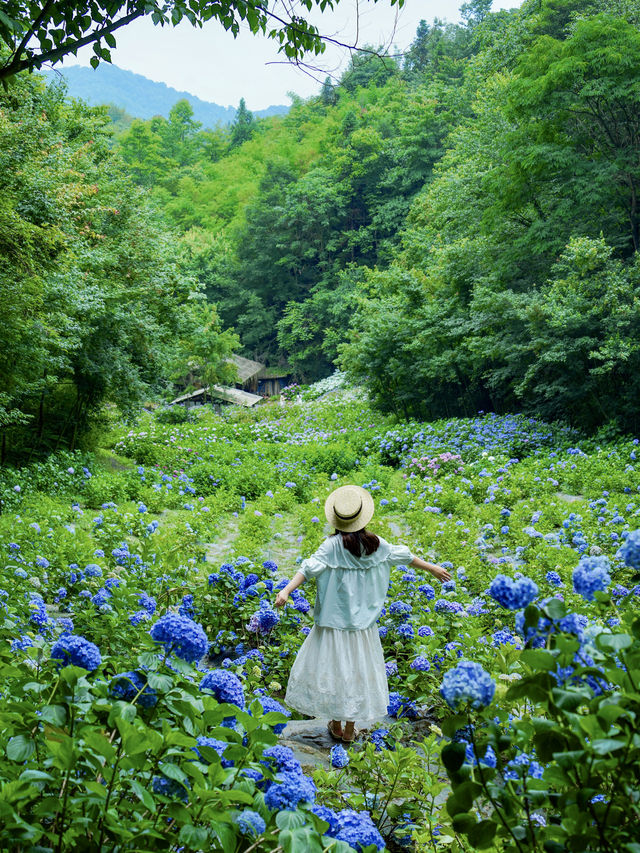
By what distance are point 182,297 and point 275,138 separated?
49827 millimetres

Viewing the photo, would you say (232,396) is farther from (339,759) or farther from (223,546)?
(339,759)

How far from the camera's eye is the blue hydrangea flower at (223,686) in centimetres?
162

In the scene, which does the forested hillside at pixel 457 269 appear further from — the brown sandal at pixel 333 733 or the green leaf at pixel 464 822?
the brown sandal at pixel 333 733

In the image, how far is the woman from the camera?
3418 mm

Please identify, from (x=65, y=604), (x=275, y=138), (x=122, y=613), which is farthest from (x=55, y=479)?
(x=275, y=138)

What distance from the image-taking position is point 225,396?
105ft

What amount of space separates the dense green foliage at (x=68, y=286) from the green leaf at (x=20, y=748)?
4237 mm

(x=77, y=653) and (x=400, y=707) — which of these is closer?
(x=77, y=653)

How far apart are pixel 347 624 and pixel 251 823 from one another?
7.32ft

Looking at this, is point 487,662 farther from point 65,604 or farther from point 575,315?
point 575,315

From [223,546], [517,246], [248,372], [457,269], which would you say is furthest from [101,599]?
[248,372]

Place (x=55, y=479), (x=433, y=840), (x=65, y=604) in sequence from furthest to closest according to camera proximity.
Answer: (x=55, y=479) → (x=65, y=604) → (x=433, y=840)

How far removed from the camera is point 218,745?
1.41 metres

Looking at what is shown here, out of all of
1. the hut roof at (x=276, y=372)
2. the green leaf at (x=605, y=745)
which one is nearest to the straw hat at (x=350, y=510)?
the green leaf at (x=605, y=745)
